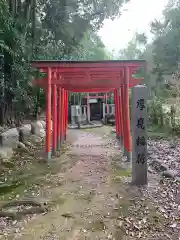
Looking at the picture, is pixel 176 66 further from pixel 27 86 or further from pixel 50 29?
pixel 27 86

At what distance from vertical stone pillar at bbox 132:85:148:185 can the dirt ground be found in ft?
0.84

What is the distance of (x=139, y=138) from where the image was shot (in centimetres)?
527

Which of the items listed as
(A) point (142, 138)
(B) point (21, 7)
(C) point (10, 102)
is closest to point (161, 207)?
(A) point (142, 138)

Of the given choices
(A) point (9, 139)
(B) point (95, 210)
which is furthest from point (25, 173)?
(B) point (95, 210)

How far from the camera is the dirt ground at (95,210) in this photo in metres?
3.45

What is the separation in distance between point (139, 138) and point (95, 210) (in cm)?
175

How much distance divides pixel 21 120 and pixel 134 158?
683 cm

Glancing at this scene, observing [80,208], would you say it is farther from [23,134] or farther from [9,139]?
[23,134]

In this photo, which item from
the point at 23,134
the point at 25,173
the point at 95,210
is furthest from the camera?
the point at 23,134

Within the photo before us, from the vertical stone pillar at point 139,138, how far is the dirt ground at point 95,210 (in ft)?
0.84

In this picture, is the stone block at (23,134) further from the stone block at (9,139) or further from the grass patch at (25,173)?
the grass patch at (25,173)

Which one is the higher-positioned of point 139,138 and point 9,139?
point 139,138

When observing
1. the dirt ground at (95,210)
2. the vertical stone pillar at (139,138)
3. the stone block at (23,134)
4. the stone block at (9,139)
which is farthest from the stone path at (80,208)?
the stone block at (23,134)

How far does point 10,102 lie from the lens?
9406 millimetres
